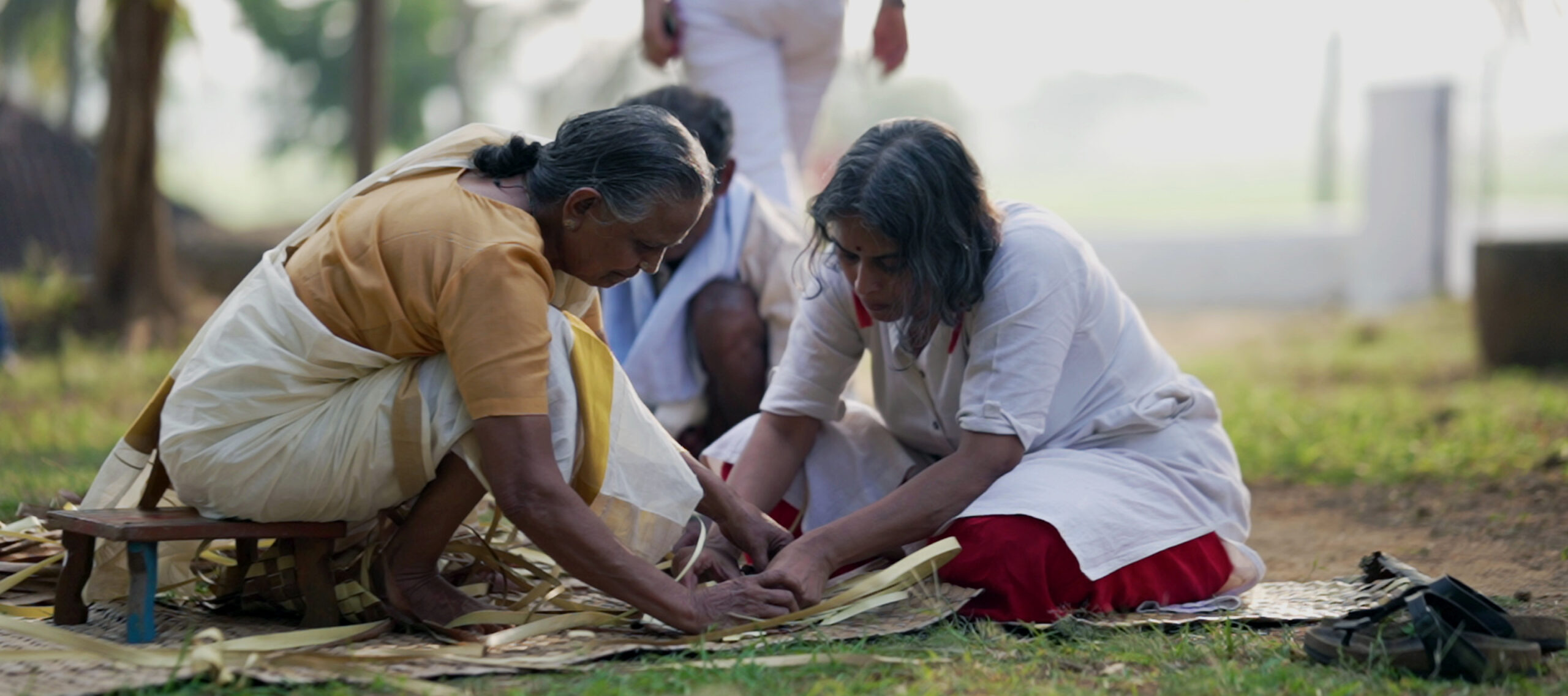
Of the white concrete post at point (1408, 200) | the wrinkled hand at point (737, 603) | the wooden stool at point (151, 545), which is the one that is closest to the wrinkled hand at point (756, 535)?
the wrinkled hand at point (737, 603)

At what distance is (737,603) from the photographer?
9.52ft

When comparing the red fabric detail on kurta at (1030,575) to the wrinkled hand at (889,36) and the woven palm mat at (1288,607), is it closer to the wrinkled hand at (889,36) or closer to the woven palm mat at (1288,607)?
the woven palm mat at (1288,607)

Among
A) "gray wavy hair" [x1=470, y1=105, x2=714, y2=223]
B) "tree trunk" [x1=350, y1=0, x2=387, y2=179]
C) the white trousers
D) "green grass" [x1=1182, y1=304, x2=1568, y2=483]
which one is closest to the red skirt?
"gray wavy hair" [x1=470, y1=105, x2=714, y2=223]

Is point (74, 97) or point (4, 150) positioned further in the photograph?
point (74, 97)

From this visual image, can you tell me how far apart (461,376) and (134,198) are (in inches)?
288

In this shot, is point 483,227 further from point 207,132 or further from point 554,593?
point 207,132

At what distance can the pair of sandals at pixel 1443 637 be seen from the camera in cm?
256

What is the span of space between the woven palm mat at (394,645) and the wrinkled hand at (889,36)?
2.22m

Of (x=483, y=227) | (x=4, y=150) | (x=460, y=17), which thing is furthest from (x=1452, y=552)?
(x=460, y=17)

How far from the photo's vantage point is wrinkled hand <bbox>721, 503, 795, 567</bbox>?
317 cm

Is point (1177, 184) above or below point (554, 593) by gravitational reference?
below

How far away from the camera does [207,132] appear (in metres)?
40.6

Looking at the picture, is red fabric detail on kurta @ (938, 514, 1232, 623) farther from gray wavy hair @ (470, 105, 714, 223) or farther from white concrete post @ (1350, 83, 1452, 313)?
white concrete post @ (1350, 83, 1452, 313)

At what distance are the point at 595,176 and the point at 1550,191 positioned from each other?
57380 mm
